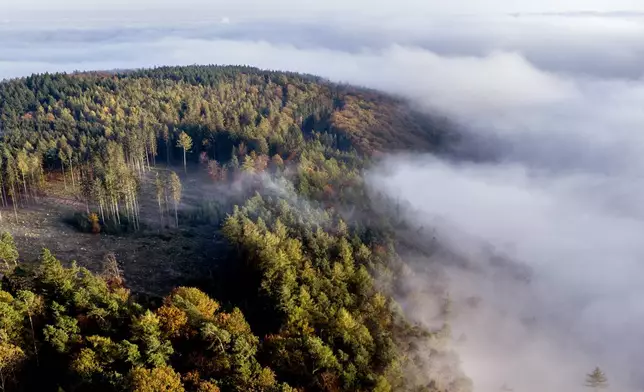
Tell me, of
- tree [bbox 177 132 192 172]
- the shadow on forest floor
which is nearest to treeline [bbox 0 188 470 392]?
the shadow on forest floor

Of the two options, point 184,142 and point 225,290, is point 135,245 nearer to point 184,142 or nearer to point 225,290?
point 225,290

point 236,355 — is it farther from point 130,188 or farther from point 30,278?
point 130,188

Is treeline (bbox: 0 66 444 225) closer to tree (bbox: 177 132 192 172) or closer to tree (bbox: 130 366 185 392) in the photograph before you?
tree (bbox: 177 132 192 172)

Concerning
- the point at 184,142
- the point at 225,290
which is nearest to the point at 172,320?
the point at 225,290

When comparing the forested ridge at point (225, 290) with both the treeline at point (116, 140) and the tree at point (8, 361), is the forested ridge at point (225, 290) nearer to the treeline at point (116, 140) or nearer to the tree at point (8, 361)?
the tree at point (8, 361)

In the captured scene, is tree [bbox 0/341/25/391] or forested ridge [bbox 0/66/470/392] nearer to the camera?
tree [bbox 0/341/25/391]

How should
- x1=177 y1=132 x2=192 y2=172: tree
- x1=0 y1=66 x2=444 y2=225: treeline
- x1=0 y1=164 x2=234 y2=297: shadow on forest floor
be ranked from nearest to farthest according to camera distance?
x1=0 y1=164 x2=234 y2=297: shadow on forest floor < x1=0 y1=66 x2=444 y2=225: treeline < x1=177 y1=132 x2=192 y2=172: tree

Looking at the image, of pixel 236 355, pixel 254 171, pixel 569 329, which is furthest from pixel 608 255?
pixel 236 355

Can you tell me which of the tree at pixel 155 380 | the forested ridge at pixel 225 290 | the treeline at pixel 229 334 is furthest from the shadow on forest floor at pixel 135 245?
the tree at pixel 155 380

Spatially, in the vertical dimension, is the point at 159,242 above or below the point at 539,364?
above
